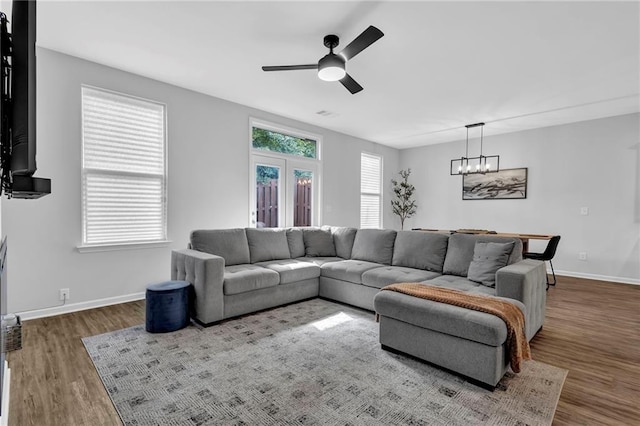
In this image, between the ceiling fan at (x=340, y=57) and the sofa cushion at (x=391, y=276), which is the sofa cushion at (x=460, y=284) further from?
the ceiling fan at (x=340, y=57)

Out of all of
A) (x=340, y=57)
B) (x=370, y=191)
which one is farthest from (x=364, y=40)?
(x=370, y=191)

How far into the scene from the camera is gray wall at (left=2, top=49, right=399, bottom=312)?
326 cm

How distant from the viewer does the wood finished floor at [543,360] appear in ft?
5.97

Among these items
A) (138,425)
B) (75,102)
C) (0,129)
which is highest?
(75,102)

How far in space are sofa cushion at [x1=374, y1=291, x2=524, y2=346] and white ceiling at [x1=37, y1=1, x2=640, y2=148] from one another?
2379 mm

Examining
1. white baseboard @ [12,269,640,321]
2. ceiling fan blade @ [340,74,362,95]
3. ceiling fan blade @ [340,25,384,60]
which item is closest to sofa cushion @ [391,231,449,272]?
ceiling fan blade @ [340,74,362,95]

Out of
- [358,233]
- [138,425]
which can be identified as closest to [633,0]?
[358,233]

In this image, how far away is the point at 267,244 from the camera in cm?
418

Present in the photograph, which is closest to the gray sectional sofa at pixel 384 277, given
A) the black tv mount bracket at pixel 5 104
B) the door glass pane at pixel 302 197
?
the door glass pane at pixel 302 197

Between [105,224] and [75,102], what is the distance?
1.39 meters

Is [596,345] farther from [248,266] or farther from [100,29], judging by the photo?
[100,29]

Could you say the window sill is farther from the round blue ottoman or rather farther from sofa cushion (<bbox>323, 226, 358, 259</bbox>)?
sofa cushion (<bbox>323, 226, 358, 259</bbox>)

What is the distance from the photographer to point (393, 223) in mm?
8125

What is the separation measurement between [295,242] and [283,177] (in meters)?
1.53
